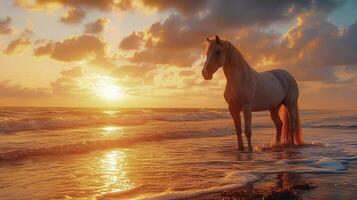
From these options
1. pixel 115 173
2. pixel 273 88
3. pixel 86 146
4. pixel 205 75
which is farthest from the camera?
pixel 86 146

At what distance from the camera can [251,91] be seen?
7.64 m

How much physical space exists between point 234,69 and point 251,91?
1.91 ft

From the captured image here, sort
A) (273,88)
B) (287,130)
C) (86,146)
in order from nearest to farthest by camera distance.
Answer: (273,88) < (86,146) < (287,130)

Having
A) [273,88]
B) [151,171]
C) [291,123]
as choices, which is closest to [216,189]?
[151,171]

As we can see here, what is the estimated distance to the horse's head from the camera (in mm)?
7007

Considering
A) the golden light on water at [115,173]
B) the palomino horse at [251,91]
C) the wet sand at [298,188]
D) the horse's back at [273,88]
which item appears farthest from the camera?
the horse's back at [273,88]

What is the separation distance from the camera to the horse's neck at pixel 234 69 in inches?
295

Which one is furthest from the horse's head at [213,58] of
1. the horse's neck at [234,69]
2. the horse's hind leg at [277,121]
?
the horse's hind leg at [277,121]

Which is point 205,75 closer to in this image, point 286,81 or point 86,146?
point 286,81

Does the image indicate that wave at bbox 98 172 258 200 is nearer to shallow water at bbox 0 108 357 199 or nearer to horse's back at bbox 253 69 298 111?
shallow water at bbox 0 108 357 199

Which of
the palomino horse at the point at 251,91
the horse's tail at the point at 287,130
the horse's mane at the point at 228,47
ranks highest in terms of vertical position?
the horse's mane at the point at 228,47

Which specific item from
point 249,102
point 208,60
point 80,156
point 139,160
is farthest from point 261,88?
point 80,156

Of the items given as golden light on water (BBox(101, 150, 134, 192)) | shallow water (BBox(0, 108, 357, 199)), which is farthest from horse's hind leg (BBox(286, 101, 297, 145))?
golden light on water (BBox(101, 150, 134, 192))

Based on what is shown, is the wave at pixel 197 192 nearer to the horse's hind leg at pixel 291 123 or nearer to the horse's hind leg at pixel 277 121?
the horse's hind leg at pixel 291 123
